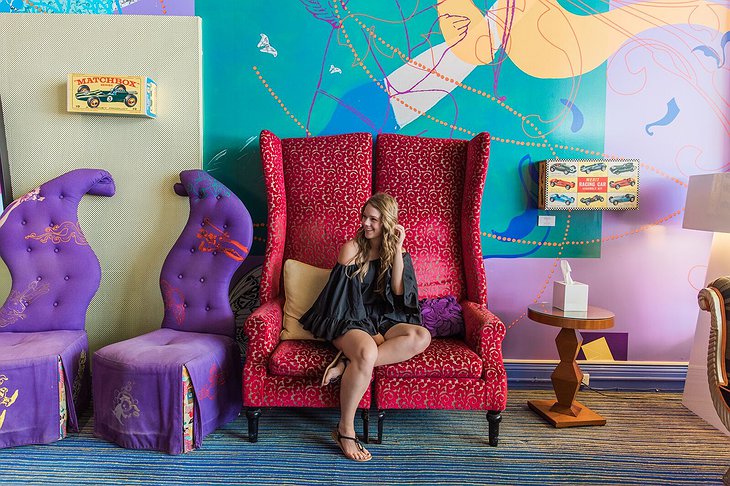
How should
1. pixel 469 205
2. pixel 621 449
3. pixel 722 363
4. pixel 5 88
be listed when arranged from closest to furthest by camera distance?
1. pixel 722 363
2. pixel 621 449
3. pixel 469 205
4. pixel 5 88

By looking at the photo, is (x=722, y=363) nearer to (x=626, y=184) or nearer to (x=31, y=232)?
(x=626, y=184)

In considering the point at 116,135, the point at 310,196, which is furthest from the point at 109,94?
the point at 310,196

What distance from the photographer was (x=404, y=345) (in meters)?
2.33

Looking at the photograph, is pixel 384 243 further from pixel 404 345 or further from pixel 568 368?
pixel 568 368

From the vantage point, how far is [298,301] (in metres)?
2.63

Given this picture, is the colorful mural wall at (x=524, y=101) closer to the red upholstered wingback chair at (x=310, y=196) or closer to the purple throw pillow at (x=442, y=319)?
the red upholstered wingback chair at (x=310, y=196)

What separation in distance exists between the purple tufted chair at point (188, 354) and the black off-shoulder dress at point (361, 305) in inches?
20.3

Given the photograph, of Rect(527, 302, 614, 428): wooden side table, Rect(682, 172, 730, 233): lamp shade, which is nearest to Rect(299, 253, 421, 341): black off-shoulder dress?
Rect(527, 302, 614, 428): wooden side table

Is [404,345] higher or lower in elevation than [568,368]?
higher

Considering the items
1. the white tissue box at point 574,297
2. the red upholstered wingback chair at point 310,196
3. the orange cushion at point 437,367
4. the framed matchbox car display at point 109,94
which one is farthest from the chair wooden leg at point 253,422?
the framed matchbox car display at point 109,94

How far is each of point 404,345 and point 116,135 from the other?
84.9 inches

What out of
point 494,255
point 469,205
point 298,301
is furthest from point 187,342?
point 494,255

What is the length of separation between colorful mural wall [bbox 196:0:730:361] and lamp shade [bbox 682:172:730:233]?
47 centimetres

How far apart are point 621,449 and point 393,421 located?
1.11 metres
